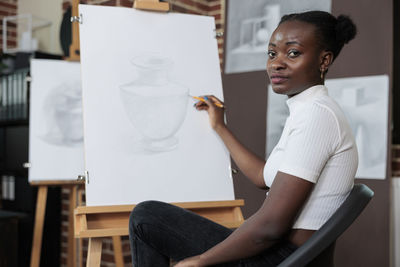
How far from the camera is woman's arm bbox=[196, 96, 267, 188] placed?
156cm

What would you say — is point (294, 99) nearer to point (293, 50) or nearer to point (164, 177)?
point (293, 50)

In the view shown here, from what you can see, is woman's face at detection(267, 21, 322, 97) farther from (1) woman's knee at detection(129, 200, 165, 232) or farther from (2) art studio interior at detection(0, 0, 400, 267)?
(1) woman's knee at detection(129, 200, 165, 232)

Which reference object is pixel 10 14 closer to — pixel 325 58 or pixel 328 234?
pixel 325 58

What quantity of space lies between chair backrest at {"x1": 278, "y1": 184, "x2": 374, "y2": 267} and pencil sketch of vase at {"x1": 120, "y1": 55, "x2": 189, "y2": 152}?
29.9 inches

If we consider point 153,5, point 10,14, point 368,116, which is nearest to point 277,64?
point 153,5

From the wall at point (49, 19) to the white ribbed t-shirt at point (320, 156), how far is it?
2606 mm

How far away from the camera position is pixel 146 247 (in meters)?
1.25

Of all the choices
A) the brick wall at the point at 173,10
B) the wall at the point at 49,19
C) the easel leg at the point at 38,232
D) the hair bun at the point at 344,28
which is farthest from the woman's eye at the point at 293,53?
the wall at the point at 49,19

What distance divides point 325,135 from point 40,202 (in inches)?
66.8

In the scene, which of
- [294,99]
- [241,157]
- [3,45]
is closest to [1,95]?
[3,45]

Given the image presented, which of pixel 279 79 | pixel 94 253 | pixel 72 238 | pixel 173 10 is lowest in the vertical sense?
pixel 72 238

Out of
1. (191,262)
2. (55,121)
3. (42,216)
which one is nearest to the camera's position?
(191,262)

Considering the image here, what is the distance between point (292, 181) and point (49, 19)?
282cm

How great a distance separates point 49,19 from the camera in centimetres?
333
